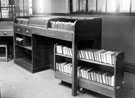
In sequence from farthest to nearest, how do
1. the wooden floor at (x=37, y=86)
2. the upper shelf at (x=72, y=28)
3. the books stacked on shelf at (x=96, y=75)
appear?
the wooden floor at (x=37, y=86)
the upper shelf at (x=72, y=28)
the books stacked on shelf at (x=96, y=75)

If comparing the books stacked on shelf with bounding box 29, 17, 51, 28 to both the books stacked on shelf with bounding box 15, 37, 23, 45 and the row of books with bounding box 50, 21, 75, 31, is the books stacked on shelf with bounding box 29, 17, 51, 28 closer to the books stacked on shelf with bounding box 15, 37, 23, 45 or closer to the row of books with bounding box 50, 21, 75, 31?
the row of books with bounding box 50, 21, 75, 31

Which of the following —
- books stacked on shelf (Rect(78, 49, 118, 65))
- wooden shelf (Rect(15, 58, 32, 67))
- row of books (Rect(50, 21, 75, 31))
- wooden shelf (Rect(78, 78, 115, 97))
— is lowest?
wooden shelf (Rect(78, 78, 115, 97))

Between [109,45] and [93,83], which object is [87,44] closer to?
[109,45]

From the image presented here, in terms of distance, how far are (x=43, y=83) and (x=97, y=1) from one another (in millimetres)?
2053

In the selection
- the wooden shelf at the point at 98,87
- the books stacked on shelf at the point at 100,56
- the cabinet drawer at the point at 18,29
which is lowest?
the wooden shelf at the point at 98,87

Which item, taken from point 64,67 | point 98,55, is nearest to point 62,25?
point 64,67

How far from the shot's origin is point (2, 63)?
5.65 metres

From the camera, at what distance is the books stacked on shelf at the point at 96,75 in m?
2.97

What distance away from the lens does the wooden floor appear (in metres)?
3.35

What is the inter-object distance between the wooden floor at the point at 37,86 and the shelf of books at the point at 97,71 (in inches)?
9.4

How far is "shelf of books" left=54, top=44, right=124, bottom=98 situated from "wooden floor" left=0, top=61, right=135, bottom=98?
238mm

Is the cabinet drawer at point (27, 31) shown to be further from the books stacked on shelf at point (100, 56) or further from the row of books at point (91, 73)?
the books stacked on shelf at point (100, 56)

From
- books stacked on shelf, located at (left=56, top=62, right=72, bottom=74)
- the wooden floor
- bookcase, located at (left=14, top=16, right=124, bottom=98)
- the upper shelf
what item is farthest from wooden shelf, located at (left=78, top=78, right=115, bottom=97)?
the upper shelf

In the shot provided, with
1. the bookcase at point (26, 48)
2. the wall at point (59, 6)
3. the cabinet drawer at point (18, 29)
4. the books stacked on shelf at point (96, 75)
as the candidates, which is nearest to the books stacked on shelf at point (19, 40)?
the bookcase at point (26, 48)
